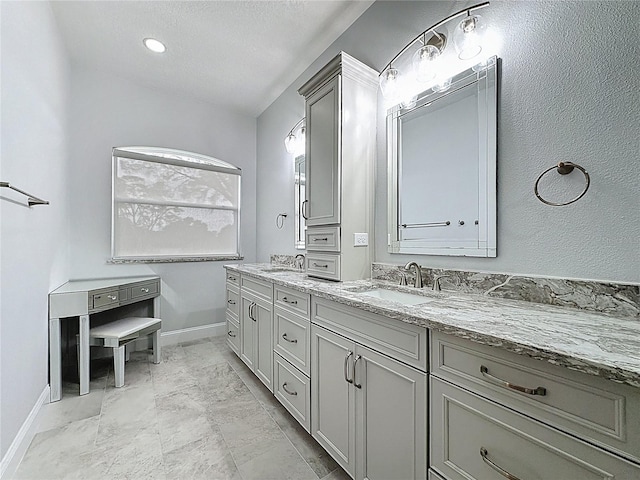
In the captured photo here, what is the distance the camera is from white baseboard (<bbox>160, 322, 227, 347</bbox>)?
3279mm

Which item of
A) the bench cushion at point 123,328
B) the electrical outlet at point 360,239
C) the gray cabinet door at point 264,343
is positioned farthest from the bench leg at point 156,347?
the electrical outlet at point 360,239

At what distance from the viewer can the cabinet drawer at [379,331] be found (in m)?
1.04

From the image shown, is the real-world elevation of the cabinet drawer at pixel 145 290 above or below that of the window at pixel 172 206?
below

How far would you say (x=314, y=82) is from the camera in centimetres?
214

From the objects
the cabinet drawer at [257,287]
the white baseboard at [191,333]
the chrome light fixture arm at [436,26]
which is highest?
the chrome light fixture arm at [436,26]

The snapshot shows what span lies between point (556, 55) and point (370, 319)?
1345mm

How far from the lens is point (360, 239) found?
199 cm

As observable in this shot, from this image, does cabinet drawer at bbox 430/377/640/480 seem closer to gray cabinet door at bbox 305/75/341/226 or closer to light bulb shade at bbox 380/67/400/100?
gray cabinet door at bbox 305/75/341/226

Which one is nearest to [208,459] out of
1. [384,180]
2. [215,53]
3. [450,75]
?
[384,180]

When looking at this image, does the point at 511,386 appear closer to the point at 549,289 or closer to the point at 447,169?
the point at 549,289

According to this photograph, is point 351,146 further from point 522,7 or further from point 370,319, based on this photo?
point 370,319

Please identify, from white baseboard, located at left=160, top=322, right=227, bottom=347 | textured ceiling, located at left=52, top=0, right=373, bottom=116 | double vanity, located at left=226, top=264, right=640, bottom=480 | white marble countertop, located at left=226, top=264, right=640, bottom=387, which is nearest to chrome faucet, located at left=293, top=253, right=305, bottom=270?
double vanity, located at left=226, top=264, right=640, bottom=480

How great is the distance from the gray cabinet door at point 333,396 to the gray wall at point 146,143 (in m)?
2.36

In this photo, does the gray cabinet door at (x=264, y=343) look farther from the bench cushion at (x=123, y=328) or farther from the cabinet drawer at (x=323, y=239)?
the bench cushion at (x=123, y=328)
